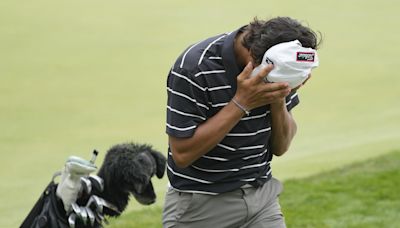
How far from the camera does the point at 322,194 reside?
23.8ft

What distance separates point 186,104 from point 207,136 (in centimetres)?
16

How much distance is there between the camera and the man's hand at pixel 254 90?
3568 mm

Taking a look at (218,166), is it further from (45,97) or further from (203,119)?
(45,97)

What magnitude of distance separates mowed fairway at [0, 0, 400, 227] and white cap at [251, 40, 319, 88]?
12.6 ft

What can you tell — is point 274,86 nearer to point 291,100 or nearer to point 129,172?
point 291,100

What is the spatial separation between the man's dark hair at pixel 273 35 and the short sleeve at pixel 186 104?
27 cm

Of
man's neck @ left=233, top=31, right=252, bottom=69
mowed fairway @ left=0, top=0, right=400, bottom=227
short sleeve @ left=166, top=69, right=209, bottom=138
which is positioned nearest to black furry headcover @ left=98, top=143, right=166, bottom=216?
short sleeve @ left=166, top=69, right=209, bottom=138

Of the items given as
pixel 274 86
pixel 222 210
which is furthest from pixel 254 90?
pixel 222 210

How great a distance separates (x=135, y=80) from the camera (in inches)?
423

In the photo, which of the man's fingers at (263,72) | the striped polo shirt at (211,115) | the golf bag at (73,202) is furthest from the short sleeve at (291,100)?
the golf bag at (73,202)

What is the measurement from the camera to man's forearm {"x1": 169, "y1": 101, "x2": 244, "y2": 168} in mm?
3621

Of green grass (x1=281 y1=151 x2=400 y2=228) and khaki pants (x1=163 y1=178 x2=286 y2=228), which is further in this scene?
green grass (x1=281 y1=151 x2=400 y2=228)

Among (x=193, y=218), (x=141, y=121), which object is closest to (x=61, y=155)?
(x=141, y=121)

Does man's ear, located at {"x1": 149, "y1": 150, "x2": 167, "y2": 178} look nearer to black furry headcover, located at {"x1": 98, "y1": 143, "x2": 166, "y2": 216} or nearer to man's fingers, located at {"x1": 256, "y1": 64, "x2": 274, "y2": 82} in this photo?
black furry headcover, located at {"x1": 98, "y1": 143, "x2": 166, "y2": 216}
